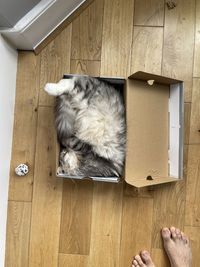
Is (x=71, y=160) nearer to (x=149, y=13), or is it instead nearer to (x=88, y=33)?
(x=88, y=33)

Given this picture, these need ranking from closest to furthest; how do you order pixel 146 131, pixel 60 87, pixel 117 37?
pixel 60 87 < pixel 146 131 < pixel 117 37

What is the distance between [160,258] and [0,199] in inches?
28.3

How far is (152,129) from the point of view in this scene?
4.44 feet

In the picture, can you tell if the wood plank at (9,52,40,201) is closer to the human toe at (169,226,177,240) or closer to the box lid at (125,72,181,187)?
the box lid at (125,72,181,187)

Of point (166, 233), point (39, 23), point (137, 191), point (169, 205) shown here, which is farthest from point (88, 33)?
point (166, 233)

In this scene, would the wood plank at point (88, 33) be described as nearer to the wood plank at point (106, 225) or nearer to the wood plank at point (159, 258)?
the wood plank at point (106, 225)

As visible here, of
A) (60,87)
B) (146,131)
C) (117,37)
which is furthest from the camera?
(117,37)

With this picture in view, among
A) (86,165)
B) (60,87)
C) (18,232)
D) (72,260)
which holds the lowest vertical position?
(72,260)

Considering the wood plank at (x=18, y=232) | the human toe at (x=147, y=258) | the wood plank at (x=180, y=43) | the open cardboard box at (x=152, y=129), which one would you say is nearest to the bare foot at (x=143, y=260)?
the human toe at (x=147, y=258)

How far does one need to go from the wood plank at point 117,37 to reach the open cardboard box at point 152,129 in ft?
0.41

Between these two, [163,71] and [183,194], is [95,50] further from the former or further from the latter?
[183,194]

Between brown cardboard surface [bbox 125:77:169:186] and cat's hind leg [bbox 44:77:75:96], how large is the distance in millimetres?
217

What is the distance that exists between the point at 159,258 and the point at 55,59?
960 mm

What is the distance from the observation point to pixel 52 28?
141cm
